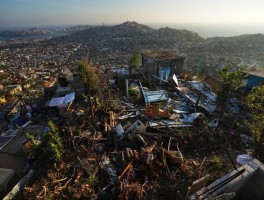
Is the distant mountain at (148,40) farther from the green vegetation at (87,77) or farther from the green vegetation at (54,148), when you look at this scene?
the green vegetation at (54,148)

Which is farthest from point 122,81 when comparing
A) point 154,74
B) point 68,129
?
point 68,129

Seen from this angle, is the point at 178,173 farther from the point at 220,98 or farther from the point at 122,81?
the point at 122,81

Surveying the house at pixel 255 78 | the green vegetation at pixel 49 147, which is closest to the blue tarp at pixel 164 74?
the house at pixel 255 78

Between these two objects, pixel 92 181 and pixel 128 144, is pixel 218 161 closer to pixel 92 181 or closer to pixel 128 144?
pixel 128 144

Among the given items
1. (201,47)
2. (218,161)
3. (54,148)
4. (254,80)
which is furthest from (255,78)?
(201,47)

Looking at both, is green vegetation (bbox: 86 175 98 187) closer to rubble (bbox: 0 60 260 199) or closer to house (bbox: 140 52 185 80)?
rubble (bbox: 0 60 260 199)

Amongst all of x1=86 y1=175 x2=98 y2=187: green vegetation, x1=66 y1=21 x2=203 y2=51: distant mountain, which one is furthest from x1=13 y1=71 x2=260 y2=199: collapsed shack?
x1=66 y1=21 x2=203 y2=51: distant mountain

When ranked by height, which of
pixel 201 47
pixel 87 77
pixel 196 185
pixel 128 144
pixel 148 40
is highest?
pixel 87 77

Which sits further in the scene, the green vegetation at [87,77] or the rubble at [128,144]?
the green vegetation at [87,77]
